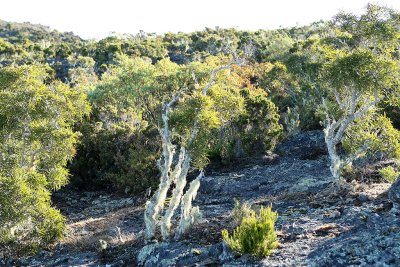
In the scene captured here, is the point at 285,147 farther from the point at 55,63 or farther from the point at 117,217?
the point at 55,63

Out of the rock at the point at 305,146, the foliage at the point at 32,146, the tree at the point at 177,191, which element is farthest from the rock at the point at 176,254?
the rock at the point at 305,146

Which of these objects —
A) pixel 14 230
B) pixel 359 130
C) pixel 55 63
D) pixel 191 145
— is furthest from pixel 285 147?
pixel 55 63

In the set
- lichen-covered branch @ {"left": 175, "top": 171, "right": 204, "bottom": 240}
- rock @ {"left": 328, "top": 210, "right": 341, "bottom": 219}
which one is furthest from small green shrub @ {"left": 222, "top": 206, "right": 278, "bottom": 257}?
rock @ {"left": 328, "top": 210, "right": 341, "bottom": 219}

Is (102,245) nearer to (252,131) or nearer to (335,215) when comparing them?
(335,215)

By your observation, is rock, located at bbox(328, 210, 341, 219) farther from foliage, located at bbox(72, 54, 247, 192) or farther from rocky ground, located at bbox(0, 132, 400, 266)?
foliage, located at bbox(72, 54, 247, 192)

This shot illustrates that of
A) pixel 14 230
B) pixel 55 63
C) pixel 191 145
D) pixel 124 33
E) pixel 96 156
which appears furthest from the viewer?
pixel 124 33

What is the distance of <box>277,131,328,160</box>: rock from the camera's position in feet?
77.9

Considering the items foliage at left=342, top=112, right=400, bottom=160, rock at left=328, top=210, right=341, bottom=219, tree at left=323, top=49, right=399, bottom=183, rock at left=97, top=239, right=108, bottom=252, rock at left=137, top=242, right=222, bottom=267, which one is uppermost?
tree at left=323, top=49, right=399, bottom=183

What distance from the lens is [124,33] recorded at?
9050 centimetres

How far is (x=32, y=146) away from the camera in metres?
14.6

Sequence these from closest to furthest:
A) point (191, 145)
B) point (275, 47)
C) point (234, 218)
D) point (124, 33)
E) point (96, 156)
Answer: point (234, 218) < point (191, 145) < point (96, 156) < point (275, 47) < point (124, 33)

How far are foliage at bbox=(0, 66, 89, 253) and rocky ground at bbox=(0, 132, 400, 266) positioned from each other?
944mm

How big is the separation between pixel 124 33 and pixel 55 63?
2890 cm

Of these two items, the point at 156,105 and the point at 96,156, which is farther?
the point at 156,105
